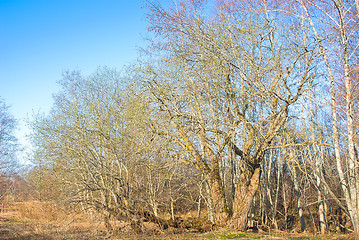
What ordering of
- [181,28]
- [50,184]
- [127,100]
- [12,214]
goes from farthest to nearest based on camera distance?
[12,214] → [50,184] → [127,100] → [181,28]

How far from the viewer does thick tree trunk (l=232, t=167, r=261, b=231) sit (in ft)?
25.7

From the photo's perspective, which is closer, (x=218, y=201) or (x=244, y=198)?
(x=244, y=198)

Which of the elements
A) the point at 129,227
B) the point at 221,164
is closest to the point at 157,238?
the point at 129,227

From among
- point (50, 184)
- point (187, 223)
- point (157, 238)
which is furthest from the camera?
point (50, 184)

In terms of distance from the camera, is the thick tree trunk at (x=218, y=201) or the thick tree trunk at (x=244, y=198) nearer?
the thick tree trunk at (x=244, y=198)

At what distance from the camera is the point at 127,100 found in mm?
9211

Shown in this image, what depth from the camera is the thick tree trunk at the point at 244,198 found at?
784 centimetres

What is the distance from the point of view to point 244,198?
8.01 metres

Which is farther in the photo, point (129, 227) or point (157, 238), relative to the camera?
point (129, 227)

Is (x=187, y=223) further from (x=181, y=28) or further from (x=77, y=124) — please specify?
(x=181, y=28)

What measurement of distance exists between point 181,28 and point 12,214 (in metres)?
16.8

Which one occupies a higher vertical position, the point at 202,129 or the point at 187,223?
the point at 202,129

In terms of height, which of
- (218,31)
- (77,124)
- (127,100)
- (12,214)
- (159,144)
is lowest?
(12,214)

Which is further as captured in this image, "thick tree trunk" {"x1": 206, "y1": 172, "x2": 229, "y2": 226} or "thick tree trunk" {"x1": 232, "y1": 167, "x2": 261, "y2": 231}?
"thick tree trunk" {"x1": 206, "y1": 172, "x2": 229, "y2": 226}
